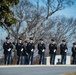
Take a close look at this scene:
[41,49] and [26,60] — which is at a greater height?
[41,49]

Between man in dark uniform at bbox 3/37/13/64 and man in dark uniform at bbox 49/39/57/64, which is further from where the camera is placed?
man in dark uniform at bbox 49/39/57/64

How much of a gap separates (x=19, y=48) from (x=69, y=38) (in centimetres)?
4066

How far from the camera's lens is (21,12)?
46.7m

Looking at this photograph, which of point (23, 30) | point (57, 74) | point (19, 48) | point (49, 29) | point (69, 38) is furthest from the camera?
point (69, 38)

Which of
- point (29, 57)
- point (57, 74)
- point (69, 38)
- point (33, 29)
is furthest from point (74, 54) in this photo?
point (69, 38)

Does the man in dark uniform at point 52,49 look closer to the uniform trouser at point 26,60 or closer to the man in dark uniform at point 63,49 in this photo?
the man in dark uniform at point 63,49

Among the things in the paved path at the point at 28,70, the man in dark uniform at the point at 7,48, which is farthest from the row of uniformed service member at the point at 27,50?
the paved path at the point at 28,70

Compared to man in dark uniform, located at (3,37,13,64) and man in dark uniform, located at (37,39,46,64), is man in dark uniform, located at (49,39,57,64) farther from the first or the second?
man in dark uniform, located at (3,37,13,64)

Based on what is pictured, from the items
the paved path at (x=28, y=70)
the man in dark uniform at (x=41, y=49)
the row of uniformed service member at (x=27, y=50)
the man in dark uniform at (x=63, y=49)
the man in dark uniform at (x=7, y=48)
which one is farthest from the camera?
the man in dark uniform at (x=63, y=49)

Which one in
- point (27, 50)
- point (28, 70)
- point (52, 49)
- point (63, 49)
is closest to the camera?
point (28, 70)

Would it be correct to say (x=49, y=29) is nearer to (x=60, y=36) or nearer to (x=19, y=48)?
(x=60, y=36)

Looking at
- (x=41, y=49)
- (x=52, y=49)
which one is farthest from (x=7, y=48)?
(x=52, y=49)

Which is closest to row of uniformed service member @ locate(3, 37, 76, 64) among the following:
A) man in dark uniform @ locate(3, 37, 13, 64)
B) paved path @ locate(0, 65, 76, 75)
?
man in dark uniform @ locate(3, 37, 13, 64)

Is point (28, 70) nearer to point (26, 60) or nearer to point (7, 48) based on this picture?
point (7, 48)
